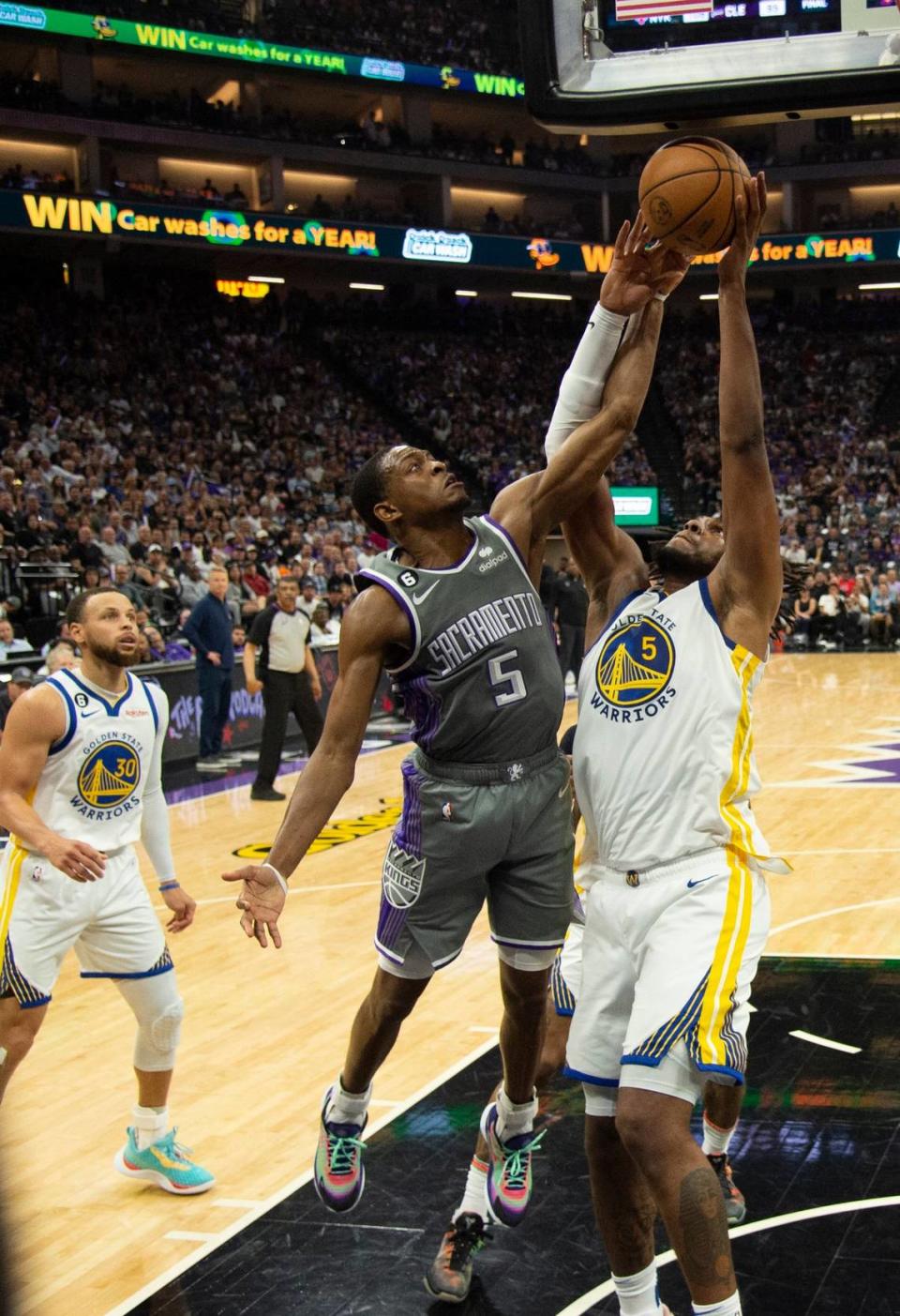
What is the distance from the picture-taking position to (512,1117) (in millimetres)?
4191

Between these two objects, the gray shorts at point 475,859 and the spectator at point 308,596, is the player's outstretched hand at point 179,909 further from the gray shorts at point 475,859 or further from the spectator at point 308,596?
the spectator at point 308,596

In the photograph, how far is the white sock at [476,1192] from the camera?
422 centimetres

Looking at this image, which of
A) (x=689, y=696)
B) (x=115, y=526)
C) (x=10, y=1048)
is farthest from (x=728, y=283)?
(x=115, y=526)

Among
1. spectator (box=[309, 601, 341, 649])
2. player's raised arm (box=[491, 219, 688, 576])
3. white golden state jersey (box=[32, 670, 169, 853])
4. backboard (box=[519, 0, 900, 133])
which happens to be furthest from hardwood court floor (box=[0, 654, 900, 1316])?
spectator (box=[309, 601, 341, 649])

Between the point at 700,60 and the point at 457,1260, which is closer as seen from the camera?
the point at 700,60

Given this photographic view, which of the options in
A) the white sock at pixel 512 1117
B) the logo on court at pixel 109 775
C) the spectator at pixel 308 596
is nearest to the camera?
the white sock at pixel 512 1117

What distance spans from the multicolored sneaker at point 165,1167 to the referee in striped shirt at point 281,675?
6.82 m

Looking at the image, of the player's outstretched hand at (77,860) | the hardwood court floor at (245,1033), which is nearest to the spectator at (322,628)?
the hardwood court floor at (245,1033)

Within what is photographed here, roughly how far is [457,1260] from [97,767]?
1917mm

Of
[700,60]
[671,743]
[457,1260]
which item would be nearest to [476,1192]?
[457,1260]

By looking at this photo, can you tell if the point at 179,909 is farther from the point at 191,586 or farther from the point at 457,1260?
the point at 191,586

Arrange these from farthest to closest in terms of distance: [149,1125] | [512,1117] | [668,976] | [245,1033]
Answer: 1. [245,1033]
2. [149,1125]
3. [512,1117]
4. [668,976]

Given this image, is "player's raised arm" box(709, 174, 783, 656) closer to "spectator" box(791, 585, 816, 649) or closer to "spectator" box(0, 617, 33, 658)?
"spectator" box(0, 617, 33, 658)

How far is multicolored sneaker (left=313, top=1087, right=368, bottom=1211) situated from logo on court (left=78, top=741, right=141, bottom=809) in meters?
1.36
